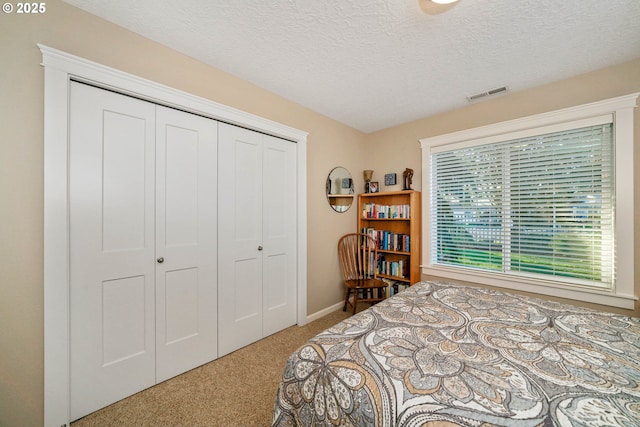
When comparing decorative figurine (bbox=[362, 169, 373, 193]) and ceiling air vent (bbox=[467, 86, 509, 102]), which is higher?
ceiling air vent (bbox=[467, 86, 509, 102])

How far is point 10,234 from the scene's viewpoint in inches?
49.8

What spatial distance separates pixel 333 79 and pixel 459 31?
1.04 metres

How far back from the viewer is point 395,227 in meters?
3.33

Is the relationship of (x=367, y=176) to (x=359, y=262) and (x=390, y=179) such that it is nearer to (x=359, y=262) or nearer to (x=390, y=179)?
(x=390, y=179)

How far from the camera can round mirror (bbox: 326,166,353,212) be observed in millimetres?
3121

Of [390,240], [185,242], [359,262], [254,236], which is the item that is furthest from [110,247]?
[390,240]

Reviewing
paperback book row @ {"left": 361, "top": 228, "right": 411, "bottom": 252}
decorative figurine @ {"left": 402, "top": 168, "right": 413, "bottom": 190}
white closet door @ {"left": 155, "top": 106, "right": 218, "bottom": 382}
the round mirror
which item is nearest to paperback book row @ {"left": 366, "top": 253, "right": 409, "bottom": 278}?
paperback book row @ {"left": 361, "top": 228, "right": 411, "bottom": 252}

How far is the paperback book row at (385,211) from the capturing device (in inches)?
122

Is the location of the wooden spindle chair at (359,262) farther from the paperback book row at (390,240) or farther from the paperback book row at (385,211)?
the paperback book row at (385,211)

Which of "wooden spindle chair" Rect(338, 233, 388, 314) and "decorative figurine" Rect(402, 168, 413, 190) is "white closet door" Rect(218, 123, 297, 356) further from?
"decorative figurine" Rect(402, 168, 413, 190)

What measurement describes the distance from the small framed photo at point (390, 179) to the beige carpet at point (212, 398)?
2.53m

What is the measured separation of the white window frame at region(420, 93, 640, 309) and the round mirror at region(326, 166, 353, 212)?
1534 mm

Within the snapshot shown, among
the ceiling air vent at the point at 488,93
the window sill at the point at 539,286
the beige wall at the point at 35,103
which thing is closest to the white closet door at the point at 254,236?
the beige wall at the point at 35,103

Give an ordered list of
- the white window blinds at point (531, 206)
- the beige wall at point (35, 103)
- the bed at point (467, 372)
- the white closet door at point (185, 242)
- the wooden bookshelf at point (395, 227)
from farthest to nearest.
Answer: the wooden bookshelf at point (395, 227) < the white window blinds at point (531, 206) < the white closet door at point (185, 242) < the beige wall at point (35, 103) < the bed at point (467, 372)
